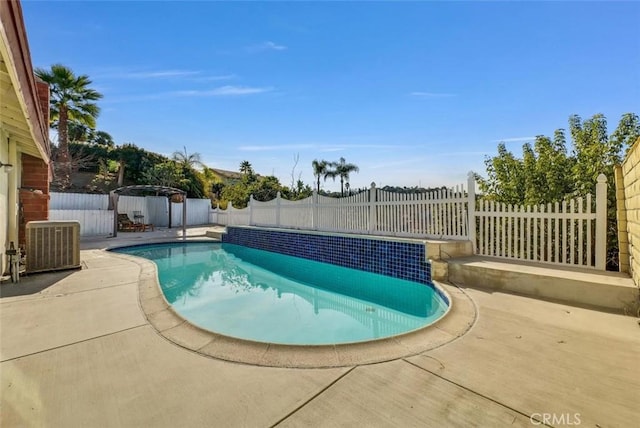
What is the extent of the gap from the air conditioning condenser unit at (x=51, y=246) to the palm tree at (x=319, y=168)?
26.3m

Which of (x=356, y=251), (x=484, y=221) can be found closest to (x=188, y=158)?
(x=356, y=251)

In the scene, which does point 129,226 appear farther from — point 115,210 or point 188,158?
point 188,158

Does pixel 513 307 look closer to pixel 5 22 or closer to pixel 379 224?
pixel 379 224

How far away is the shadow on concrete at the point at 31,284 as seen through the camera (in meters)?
3.88

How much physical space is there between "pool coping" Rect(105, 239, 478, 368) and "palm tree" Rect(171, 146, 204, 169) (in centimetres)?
2342

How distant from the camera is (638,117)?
15.0 feet

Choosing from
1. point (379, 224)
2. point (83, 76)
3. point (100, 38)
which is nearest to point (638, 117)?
point (379, 224)

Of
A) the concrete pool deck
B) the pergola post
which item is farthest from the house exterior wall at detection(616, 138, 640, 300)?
the pergola post

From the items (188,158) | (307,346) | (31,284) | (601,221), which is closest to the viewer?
(307,346)

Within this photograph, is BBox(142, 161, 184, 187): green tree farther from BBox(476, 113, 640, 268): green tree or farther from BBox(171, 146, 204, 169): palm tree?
BBox(476, 113, 640, 268): green tree

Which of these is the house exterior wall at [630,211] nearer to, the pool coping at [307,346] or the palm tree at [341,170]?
the pool coping at [307,346]

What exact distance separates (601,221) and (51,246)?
29.2ft

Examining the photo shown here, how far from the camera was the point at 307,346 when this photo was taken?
239cm

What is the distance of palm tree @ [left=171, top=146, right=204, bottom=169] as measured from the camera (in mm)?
23828
